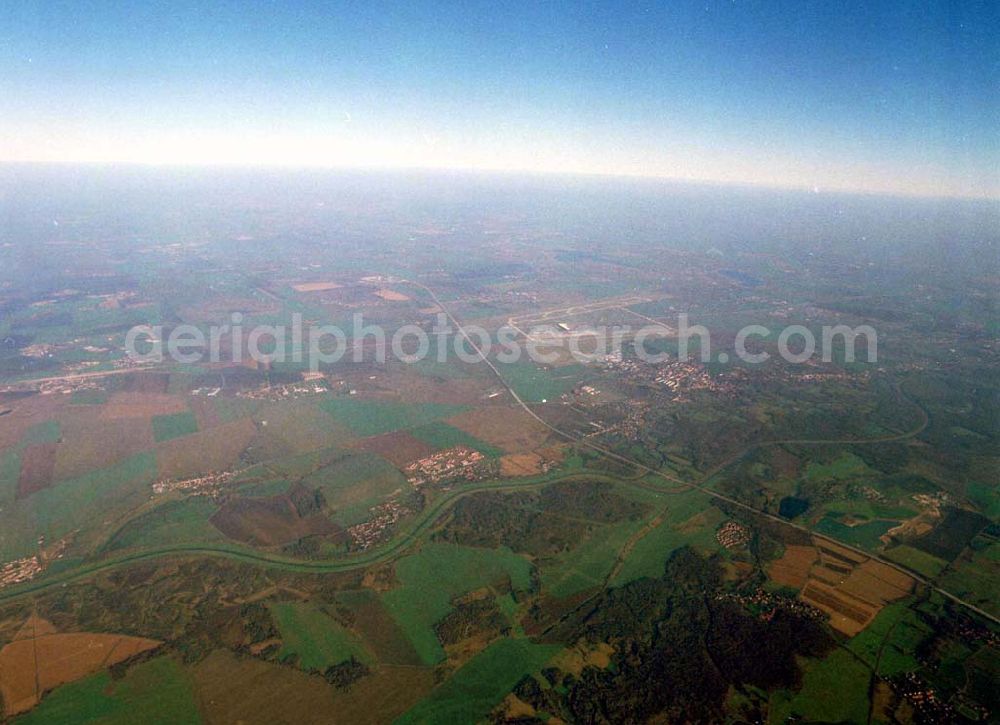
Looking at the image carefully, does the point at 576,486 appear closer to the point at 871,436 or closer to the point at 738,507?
the point at 738,507

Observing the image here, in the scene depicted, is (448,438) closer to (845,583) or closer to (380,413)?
(380,413)

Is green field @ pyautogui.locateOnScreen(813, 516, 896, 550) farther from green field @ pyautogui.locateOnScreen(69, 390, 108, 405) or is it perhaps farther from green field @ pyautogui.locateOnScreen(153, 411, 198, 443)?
green field @ pyautogui.locateOnScreen(69, 390, 108, 405)

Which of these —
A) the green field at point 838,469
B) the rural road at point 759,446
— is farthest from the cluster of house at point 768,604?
the green field at point 838,469

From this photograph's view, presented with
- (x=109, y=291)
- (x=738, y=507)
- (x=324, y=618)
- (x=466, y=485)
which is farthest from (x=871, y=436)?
(x=109, y=291)

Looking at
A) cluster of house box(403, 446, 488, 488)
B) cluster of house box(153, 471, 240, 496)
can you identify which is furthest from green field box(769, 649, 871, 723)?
cluster of house box(153, 471, 240, 496)

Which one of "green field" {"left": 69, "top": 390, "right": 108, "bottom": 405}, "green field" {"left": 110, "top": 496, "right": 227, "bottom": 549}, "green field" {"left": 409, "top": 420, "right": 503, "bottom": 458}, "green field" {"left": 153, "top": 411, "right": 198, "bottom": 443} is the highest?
"green field" {"left": 69, "top": 390, "right": 108, "bottom": 405}

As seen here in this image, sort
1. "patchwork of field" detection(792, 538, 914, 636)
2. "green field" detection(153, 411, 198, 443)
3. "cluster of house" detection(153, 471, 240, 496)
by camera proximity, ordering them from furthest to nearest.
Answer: "green field" detection(153, 411, 198, 443)
"cluster of house" detection(153, 471, 240, 496)
"patchwork of field" detection(792, 538, 914, 636)
